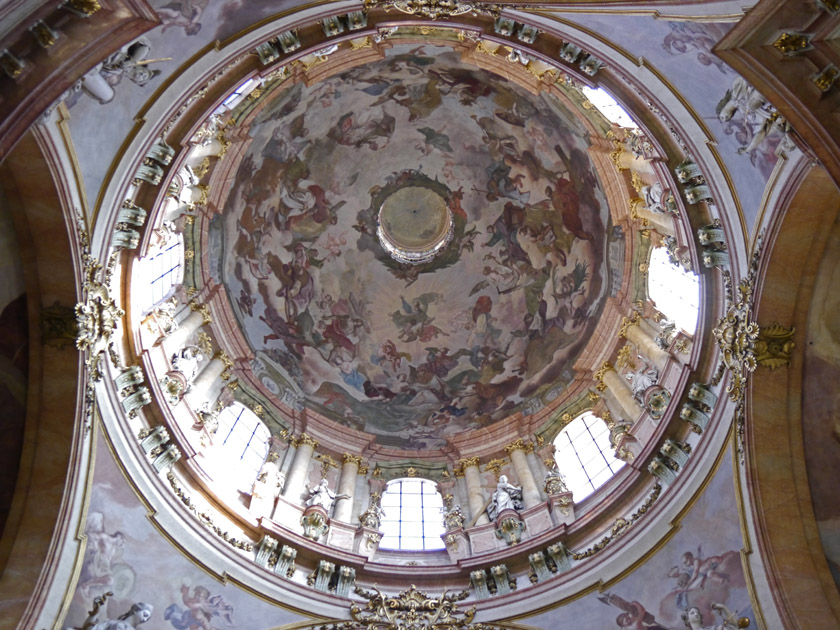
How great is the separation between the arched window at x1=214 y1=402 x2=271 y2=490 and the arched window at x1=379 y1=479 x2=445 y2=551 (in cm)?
415

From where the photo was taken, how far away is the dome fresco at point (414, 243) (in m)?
25.9

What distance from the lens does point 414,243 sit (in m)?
31.5

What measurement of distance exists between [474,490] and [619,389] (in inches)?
211

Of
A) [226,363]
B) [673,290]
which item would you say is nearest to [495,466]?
[673,290]

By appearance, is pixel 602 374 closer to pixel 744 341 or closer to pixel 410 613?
pixel 744 341

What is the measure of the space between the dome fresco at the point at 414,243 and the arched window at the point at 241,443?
2153mm

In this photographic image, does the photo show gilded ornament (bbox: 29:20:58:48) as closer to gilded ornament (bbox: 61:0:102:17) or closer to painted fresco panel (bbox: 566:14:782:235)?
gilded ornament (bbox: 61:0:102:17)

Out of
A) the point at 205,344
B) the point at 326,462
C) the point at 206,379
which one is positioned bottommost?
the point at 326,462

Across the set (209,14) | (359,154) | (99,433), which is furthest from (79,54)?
(359,154)

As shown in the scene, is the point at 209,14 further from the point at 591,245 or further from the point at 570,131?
the point at 591,245

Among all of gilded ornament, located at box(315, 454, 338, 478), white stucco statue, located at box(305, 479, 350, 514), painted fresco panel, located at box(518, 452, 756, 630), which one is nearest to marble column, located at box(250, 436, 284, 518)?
white stucco statue, located at box(305, 479, 350, 514)

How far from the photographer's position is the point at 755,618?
14.2m

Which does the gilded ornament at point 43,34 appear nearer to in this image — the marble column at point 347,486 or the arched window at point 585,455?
the marble column at point 347,486

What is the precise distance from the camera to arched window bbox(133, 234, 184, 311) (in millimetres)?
19984
